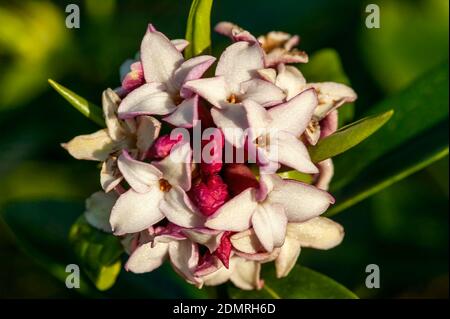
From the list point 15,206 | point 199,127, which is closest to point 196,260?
point 199,127

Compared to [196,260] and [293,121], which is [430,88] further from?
[196,260]

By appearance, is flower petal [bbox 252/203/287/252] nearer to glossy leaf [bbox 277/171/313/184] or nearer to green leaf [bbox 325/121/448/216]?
glossy leaf [bbox 277/171/313/184]

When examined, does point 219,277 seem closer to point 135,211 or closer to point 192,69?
point 135,211

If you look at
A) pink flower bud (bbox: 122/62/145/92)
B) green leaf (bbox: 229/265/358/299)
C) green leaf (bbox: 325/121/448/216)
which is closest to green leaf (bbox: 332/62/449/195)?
green leaf (bbox: 325/121/448/216)

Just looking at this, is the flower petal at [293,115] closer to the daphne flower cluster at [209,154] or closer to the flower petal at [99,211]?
the daphne flower cluster at [209,154]

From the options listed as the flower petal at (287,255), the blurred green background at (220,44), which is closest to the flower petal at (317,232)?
the flower petal at (287,255)
